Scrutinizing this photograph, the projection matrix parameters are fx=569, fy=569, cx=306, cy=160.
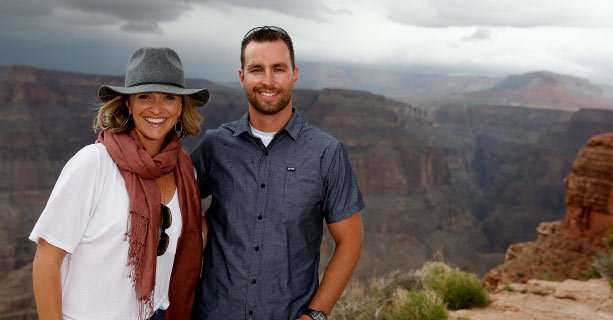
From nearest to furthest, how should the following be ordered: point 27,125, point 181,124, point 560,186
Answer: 1. point 181,124
2. point 27,125
3. point 560,186

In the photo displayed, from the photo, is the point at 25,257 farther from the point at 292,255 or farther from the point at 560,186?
the point at 560,186

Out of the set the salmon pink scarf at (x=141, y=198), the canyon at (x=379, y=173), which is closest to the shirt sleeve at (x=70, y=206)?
the salmon pink scarf at (x=141, y=198)

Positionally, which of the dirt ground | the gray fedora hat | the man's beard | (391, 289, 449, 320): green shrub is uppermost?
the gray fedora hat

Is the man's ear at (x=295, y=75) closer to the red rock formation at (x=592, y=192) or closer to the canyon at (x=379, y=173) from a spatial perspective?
the red rock formation at (x=592, y=192)

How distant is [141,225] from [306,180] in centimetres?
89

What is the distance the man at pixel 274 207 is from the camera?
303 centimetres

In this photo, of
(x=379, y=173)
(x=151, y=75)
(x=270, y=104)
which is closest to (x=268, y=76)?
(x=270, y=104)

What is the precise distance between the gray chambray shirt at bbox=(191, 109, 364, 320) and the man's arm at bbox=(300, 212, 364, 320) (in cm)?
6

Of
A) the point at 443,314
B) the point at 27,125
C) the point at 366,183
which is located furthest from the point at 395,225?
the point at 443,314

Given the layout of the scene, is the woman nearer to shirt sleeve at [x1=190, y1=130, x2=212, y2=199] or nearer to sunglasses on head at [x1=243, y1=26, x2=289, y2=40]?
shirt sleeve at [x1=190, y1=130, x2=212, y2=199]

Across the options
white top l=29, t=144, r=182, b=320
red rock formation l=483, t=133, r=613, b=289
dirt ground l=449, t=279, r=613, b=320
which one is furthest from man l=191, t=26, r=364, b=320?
red rock formation l=483, t=133, r=613, b=289

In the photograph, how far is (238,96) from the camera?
3814 inches

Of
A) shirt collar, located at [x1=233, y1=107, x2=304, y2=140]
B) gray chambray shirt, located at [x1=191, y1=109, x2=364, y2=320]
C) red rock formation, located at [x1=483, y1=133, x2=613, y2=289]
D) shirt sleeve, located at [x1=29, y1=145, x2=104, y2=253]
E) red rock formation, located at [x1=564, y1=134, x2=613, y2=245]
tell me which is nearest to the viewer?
shirt sleeve, located at [x1=29, y1=145, x2=104, y2=253]

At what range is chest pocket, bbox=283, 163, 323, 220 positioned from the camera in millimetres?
3041
